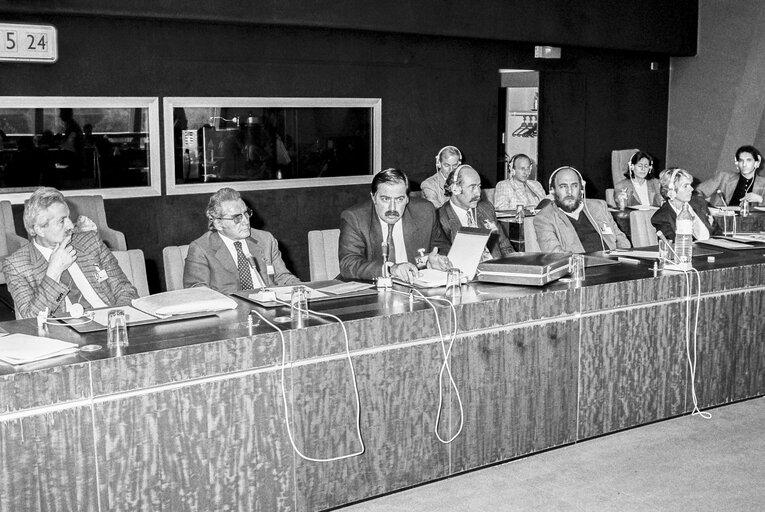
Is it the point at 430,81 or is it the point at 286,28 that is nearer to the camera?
the point at 286,28

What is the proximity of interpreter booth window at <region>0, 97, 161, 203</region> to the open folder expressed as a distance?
3.88 metres

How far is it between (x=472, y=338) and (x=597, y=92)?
25.3 feet

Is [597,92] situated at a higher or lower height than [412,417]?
higher

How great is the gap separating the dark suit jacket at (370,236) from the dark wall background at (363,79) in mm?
3127

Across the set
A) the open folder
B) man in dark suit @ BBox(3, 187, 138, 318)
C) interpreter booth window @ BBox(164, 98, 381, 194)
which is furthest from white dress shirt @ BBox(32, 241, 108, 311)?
interpreter booth window @ BBox(164, 98, 381, 194)

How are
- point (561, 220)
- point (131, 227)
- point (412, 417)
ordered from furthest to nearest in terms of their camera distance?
point (131, 227)
point (561, 220)
point (412, 417)

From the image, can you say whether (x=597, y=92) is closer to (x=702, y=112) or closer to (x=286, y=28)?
(x=702, y=112)

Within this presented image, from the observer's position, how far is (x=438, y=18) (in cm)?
891

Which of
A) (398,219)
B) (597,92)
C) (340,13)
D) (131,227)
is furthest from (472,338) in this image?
(597,92)

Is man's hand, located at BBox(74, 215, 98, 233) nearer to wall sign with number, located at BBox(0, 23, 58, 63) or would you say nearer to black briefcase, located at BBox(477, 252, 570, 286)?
black briefcase, located at BBox(477, 252, 570, 286)

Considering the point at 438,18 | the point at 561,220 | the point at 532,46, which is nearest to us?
the point at 561,220

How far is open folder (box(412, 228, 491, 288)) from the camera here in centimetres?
448

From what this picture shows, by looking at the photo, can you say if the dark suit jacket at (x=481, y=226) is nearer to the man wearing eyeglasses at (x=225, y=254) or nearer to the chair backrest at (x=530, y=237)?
the chair backrest at (x=530, y=237)

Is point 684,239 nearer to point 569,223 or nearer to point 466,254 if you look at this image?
point 569,223
